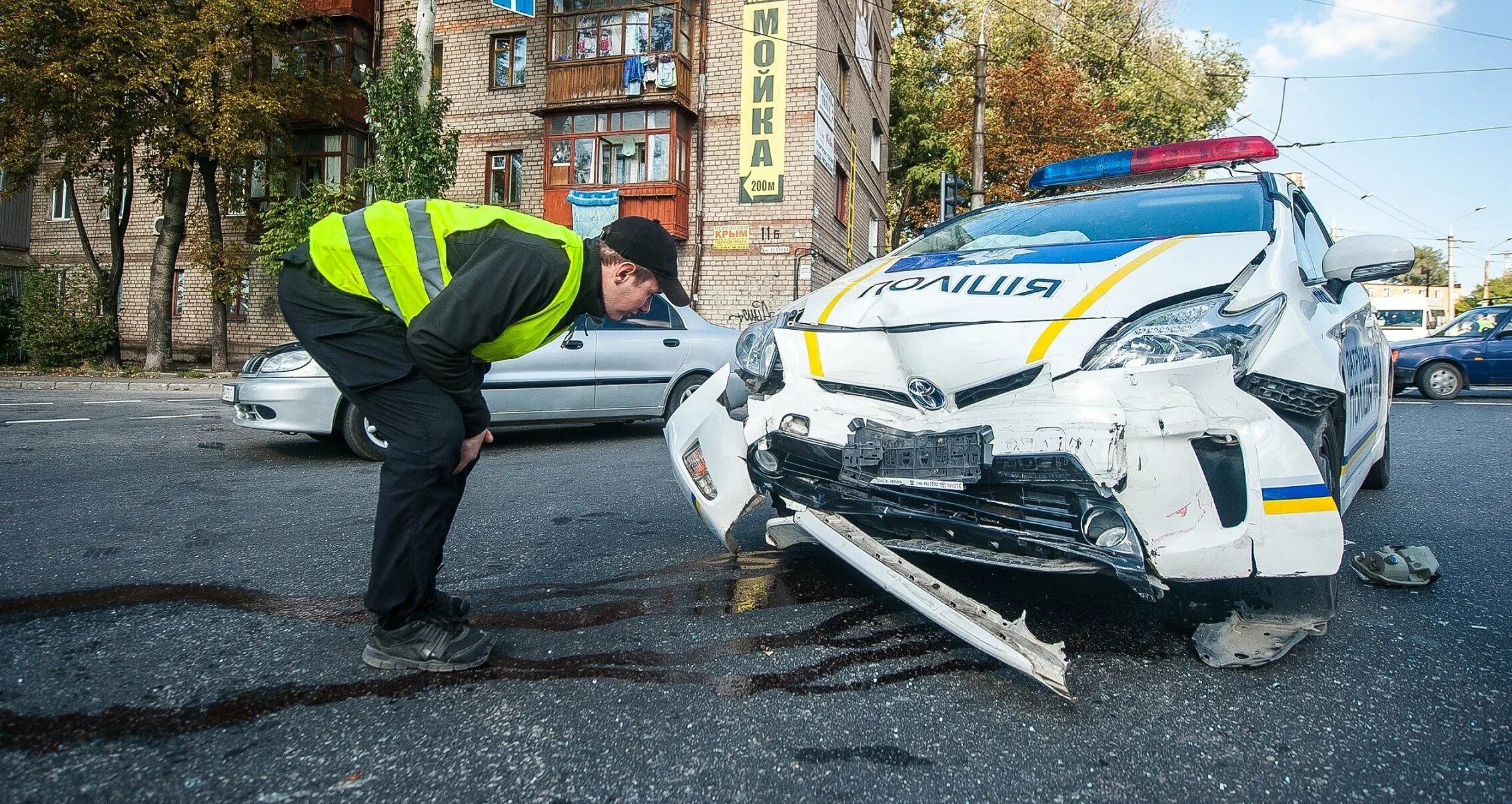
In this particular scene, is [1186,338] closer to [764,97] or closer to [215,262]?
[764,97]

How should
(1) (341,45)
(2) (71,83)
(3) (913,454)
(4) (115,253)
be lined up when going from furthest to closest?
(1) (341,45) → (4) (115,253) → (2) (71,83) → (3) (913,454)

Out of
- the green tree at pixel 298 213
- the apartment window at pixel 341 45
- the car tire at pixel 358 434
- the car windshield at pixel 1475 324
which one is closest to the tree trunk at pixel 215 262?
the green tree at pixel 298 213

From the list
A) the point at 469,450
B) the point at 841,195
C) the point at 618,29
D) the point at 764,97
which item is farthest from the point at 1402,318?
the point at 469,450

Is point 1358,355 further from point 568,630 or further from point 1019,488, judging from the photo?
point 568,630

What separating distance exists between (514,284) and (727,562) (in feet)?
5.60

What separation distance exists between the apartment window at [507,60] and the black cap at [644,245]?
69.3ft

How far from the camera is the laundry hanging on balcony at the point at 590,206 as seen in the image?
65.3ft

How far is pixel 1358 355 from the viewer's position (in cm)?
355

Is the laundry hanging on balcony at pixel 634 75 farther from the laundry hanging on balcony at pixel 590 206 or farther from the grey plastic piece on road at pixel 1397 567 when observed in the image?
the grey plastic piece on road at pixel 1397 567

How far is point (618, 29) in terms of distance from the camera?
2002 cm

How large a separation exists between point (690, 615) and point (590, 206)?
59.2 feet

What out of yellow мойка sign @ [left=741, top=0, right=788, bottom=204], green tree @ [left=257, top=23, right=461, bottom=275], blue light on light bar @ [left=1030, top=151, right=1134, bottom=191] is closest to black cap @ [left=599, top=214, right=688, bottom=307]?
blue light on light bar @ [left=1030, top=151, right=1134, bottom=191]

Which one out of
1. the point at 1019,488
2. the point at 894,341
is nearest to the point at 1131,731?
the point at 1019,488

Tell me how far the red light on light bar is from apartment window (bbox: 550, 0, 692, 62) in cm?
1666
